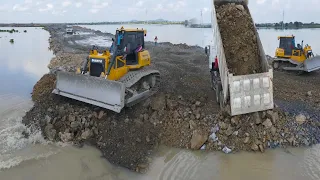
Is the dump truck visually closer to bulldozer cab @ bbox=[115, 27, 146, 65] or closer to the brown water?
the brown water

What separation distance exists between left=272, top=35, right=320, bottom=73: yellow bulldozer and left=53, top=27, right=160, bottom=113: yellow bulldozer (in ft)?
26.1

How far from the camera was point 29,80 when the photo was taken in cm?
1612

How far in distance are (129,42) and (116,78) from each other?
1.38m

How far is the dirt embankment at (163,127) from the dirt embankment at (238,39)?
4.56 feet

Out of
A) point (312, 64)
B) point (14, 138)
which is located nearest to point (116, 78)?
point (14, 138)

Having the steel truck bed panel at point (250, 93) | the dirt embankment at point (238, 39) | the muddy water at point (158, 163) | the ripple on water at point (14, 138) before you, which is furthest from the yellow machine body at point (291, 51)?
the ripple on water at point (14, 138)

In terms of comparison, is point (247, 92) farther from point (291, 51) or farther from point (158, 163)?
point (291, 51)

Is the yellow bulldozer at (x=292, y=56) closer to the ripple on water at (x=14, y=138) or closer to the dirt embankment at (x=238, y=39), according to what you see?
the dirt embankment at (x=238, y=39)

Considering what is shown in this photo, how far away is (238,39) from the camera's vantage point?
984 centimetres

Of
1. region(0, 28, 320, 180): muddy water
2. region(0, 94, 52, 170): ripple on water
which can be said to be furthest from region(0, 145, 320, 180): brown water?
region(0, 94, 52, 170): ripple on water

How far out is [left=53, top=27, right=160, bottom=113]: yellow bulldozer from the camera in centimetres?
842

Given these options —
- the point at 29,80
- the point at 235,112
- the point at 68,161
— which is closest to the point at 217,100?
the point at 235,112

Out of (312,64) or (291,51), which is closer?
(312,64)

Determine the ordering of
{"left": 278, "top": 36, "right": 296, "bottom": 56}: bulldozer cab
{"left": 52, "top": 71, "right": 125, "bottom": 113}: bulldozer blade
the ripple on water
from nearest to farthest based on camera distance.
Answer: the ripple on water
{"left": 52, "top": 71, "right": 125, "bottom": 113}: bulldozer blade
{"left": 278, "top": 36, "right": 296, "bottom": 56}: bulldozer cab
